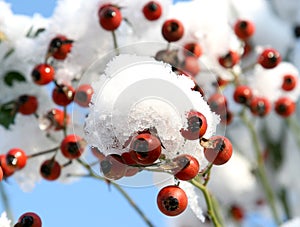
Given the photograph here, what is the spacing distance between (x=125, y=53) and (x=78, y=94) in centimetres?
12

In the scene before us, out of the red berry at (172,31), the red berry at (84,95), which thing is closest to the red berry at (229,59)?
the red berry at (172,31)

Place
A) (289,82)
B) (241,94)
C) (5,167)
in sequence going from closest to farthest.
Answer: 1. (5,167)
2. (241,94)
3. (289,82)

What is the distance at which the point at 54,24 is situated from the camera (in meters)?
1.49

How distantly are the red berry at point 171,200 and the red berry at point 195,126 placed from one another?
99mm

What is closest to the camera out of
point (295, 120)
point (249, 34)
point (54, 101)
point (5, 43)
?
point (54, 101)

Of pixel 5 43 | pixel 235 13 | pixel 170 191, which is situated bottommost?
pixel 170 191

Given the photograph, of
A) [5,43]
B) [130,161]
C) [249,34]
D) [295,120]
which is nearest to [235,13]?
[295,120]

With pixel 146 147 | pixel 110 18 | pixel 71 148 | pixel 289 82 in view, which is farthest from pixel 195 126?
pixel 289 82

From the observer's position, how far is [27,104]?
150cm

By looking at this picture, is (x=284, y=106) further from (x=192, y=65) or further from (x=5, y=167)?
(x=5, y=167)

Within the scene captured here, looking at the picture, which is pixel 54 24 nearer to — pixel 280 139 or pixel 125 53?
pixel 125 53

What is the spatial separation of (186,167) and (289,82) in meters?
0.97

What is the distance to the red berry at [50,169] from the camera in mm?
1397

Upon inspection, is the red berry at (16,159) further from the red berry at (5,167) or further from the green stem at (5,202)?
the green stem at (5,202)
